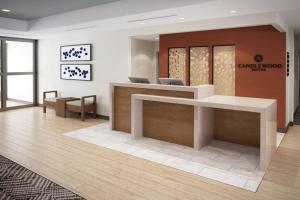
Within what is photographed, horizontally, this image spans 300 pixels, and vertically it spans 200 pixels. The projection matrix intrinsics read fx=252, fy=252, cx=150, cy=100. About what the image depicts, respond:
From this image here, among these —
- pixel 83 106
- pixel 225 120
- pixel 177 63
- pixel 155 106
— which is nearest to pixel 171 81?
pixel 155 106

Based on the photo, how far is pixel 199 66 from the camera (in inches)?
263

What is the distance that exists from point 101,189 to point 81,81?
17.1 feet

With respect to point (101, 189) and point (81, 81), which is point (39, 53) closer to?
point (81, 81)

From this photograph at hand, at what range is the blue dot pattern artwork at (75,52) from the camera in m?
7.48

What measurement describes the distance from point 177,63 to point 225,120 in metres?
2.67

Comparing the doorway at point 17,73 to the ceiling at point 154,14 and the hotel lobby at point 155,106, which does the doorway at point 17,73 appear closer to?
the hotel lobby at point 155,106

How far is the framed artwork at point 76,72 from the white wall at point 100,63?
0.44 ft

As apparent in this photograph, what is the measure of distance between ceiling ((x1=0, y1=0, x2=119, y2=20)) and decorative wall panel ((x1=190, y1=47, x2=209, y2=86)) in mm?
2726

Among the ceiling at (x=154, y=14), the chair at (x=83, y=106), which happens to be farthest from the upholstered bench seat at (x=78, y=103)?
the ceiling at (x=154, y=14)

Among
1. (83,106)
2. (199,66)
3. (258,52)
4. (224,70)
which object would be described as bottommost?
(83,106)

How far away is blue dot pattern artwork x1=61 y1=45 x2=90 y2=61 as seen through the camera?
748 centimetres

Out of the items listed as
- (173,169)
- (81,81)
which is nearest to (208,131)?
(173,169)

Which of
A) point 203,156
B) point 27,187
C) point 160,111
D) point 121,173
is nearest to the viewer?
point 27,187

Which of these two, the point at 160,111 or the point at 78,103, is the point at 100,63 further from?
the point at 160,111
